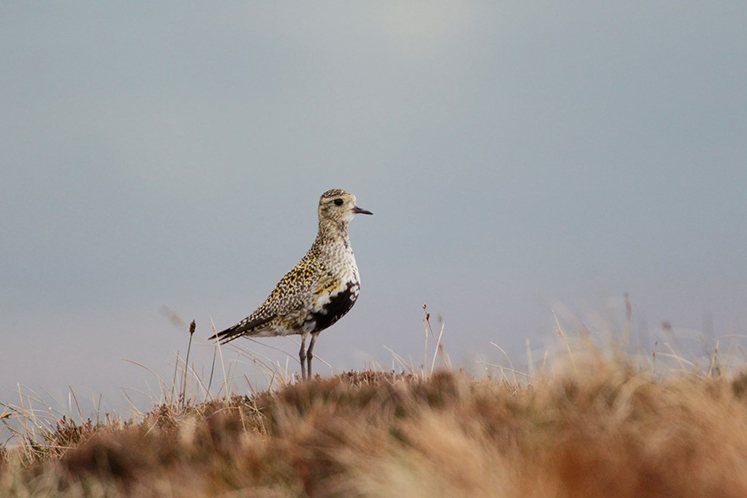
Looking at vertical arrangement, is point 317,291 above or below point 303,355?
above

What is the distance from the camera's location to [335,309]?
10.6 m

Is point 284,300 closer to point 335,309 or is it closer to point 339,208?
point 335,309

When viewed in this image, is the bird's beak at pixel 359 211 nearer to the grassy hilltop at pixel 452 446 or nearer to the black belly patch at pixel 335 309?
the black belly patch at pixel 335 309

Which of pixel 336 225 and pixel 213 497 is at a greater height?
pixel 336 225

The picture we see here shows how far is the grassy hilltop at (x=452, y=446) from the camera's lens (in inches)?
148

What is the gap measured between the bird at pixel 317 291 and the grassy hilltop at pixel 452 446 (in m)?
3.29

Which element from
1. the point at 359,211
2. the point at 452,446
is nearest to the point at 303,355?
the point at 359,211

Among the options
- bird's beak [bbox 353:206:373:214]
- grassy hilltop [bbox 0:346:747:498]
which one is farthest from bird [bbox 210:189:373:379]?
grassy hilltop [bbox 0:346:747:498]

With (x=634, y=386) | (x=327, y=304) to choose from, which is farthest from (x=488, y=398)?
(x=327, y=304)

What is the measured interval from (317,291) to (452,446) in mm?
6531

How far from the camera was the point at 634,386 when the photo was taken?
5.51m

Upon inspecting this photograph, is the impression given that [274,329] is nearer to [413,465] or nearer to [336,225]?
[336,225]

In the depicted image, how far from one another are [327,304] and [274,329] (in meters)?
0.86

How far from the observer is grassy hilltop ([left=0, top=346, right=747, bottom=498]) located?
3.76 m
